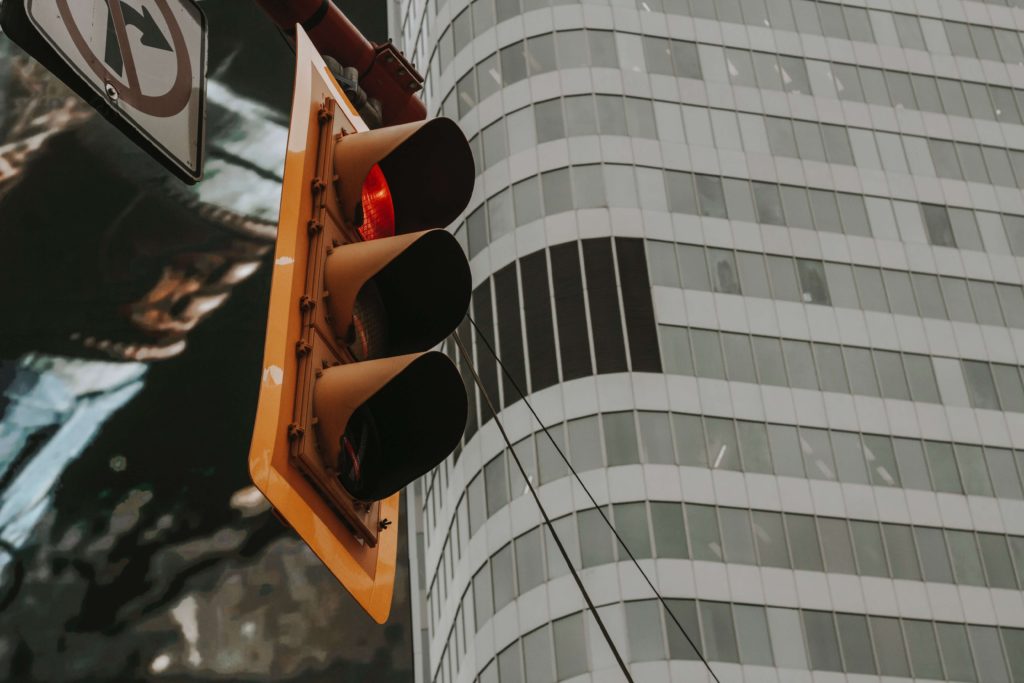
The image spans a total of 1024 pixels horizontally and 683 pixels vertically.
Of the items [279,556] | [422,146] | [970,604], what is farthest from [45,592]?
[422,146]

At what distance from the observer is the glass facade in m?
38.4

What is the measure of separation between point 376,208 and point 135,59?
2.63ft

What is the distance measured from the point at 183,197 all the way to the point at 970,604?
140 feet

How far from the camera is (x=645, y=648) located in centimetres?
3675

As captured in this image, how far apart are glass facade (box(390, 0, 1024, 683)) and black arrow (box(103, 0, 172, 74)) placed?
32.6 metres

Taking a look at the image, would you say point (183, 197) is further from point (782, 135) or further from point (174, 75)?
point (174, 75)

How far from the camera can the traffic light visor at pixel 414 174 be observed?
335 cm

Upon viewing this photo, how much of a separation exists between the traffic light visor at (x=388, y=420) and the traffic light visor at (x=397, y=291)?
20cm

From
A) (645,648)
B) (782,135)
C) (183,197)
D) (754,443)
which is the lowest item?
(645,648)

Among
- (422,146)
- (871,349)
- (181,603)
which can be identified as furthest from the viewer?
(181,603)

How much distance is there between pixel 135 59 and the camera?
3.11 metres

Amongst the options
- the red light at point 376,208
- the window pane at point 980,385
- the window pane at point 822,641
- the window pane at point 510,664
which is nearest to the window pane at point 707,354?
the window pane at point 822,641

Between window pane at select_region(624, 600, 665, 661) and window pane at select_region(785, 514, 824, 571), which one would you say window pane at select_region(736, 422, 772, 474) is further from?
window pane at select_region(624, 600, 665, 661)

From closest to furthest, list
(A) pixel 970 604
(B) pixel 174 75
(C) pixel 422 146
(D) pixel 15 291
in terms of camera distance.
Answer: (B) pixel 174 75
(C) pixel 422 146
(A) pixel 970 604
(D) pixel 15 291
